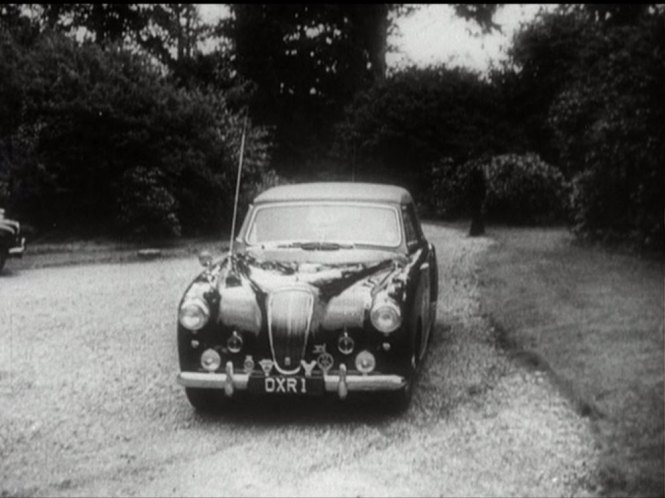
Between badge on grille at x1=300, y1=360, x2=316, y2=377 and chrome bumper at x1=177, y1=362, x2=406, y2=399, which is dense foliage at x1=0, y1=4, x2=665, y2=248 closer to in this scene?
chrome bumper at x1=177, y1=362, x2=406, y2=399

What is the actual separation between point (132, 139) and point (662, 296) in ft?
36.0

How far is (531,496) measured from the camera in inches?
174

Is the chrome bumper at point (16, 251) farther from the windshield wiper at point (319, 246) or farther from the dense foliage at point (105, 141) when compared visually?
the windshield wiper at point (319, 246)

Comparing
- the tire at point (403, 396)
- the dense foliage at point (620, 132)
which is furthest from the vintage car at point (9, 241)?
the dense foliage at point (620, 132)

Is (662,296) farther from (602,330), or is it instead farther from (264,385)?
(264,385)

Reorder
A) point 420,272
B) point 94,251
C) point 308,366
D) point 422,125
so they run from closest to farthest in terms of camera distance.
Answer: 1. point 308,366
2. point 420,272
3. point 94,251
4. point 422,125

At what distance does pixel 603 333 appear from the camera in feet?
25.6

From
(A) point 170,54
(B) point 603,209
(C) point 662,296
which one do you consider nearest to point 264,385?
(C) point 662,296

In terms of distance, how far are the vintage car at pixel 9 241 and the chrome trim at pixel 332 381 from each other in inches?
283

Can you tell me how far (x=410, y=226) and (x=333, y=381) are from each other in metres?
2.41

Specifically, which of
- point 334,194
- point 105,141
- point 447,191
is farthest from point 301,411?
point 447,191

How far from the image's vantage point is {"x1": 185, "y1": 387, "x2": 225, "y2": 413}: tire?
19.8 ft

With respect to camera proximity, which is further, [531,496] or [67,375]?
[67,375]

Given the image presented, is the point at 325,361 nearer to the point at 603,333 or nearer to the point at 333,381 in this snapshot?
the point at 333,381
